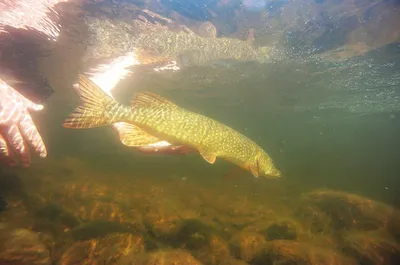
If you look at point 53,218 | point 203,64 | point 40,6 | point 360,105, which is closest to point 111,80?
point 203,64

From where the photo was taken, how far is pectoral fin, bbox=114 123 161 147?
17.2ft

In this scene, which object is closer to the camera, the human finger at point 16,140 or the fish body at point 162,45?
the human finger at point 16,140

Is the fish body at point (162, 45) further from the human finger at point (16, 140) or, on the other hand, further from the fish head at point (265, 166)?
the human finger at point (16, 140)

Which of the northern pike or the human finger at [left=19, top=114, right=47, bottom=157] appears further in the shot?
the northern pike

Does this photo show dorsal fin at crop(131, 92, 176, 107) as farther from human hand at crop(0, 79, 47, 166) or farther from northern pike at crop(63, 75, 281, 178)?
human hand at crop(0, 79, 47, 166)

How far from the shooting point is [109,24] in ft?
35.4

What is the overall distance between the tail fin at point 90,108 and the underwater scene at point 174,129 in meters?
0.02

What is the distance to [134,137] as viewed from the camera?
5336mm

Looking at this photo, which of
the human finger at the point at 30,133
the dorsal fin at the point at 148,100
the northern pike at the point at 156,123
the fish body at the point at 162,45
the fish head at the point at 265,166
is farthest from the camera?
the fish body at the point at 162,45

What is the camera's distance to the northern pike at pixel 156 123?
5.17 meters

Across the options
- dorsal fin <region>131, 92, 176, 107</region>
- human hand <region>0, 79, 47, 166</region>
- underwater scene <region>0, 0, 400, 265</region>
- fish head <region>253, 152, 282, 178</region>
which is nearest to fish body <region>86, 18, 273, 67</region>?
underwater scene <region>0, 0, 400, 265</region>

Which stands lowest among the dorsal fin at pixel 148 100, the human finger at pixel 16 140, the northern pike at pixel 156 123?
the human finger at pixel 16 140

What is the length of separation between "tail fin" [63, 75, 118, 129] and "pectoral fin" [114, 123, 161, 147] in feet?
1.53

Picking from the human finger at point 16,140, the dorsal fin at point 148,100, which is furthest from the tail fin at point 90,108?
the human finger at point 16,140
